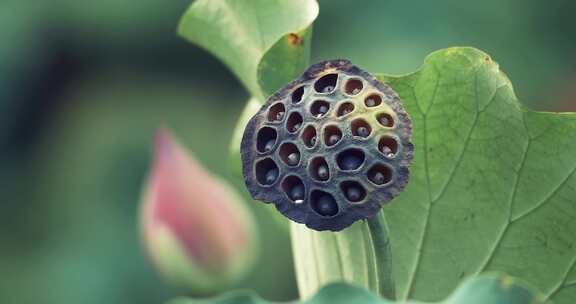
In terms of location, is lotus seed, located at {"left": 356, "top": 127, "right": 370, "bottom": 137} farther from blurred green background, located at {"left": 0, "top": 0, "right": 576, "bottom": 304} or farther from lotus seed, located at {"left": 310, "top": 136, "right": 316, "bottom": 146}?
blurred green background, located at {"left": 0, "top": 0, "right": 576, "bottom": 304}

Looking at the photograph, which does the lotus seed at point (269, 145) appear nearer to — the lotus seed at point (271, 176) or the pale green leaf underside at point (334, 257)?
the lotus seed at point (271, 176)

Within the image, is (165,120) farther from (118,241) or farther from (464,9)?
(464,9)

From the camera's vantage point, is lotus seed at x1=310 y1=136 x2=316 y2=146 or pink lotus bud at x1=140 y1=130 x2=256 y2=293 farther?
pink lotus bud at x1=140 y1=130 x2=256 y2=293

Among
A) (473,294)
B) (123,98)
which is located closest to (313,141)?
(473,294)

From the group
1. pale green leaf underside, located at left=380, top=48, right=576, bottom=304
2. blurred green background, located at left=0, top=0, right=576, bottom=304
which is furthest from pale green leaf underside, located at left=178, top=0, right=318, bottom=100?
blurred green background, located at left=0, top=0, right=576, bottom=304

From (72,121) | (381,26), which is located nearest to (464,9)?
(381,26)

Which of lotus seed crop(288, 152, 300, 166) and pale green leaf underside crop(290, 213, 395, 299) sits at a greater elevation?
lotus seed crop(288, 152, 300, 166)

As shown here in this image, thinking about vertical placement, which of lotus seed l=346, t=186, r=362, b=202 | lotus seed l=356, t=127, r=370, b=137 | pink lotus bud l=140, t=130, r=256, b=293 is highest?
lotus seed l=356, t=127, r=370, b=137
